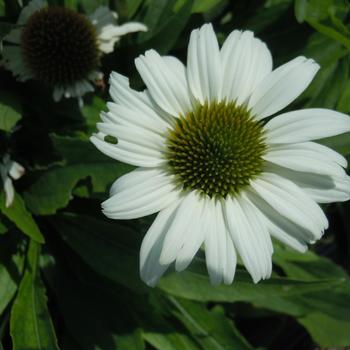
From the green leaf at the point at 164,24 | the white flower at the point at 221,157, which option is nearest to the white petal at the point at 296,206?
the white flower at the point at 221,157

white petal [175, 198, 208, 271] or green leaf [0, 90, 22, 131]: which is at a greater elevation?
white petal [175, 198, 208, 271]

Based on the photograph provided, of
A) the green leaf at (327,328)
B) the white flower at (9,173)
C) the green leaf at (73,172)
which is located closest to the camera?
the green leaf at (73,172)

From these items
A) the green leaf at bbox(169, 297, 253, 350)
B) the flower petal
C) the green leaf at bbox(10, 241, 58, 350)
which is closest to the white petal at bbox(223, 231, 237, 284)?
the flower petal

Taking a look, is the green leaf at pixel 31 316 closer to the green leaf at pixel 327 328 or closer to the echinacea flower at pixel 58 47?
the echinacea flower at pixel 58 47

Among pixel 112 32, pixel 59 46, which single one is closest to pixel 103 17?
pixel 112 32

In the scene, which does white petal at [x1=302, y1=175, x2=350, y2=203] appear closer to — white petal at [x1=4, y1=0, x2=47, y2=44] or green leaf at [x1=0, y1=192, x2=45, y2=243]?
green leaf at [x1=0, y1=192, x2=45, y2=243]

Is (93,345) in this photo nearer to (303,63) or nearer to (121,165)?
(121,165)
